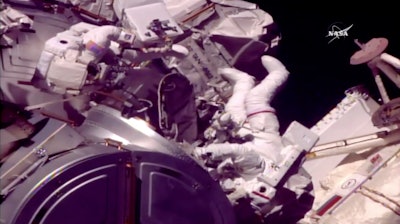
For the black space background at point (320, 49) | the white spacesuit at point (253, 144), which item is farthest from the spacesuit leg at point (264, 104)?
the black space background at point (320, 49)

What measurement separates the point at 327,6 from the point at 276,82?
1.40 m

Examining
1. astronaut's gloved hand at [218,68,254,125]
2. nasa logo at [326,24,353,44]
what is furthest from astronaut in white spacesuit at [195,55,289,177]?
A: nasa logo at [326,24,353,44]

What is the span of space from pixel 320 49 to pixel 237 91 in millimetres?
1501

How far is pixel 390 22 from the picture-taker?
5223 mm

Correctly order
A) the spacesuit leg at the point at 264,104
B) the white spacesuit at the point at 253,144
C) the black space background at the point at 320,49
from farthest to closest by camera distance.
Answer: the black space background at the point at 320,49
the spacesuit leg at the point at 264,104
the white spacesuit at the point at 253,144

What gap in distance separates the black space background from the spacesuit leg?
693 millimetres

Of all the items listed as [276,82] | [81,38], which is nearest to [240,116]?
[276,82]

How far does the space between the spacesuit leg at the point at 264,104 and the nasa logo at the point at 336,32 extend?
3.37ft

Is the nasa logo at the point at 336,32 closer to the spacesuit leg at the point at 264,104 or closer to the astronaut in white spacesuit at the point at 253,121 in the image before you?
the astronaut in white spacesuit at the point at 253,121

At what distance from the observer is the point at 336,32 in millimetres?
5379

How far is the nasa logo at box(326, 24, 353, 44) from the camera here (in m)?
5.32

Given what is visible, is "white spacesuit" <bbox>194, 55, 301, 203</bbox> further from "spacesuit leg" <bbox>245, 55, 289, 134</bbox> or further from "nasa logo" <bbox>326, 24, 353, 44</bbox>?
"nasa logo" <bbox>326, 24, 353, 44</bbox>

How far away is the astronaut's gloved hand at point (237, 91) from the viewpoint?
14.1 feet

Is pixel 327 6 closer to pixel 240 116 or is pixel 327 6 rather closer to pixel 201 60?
pixel 201 60
